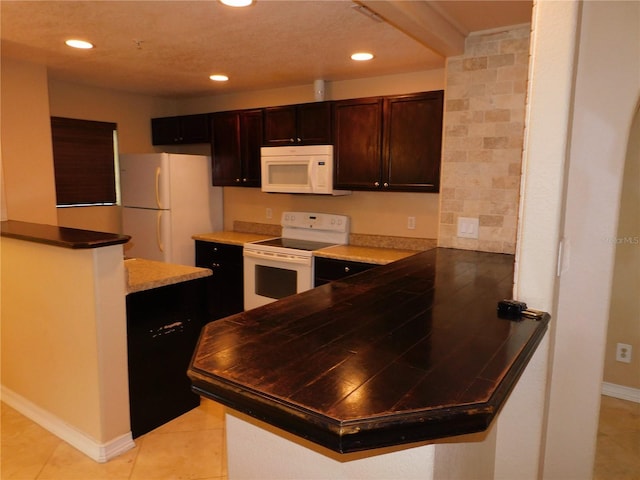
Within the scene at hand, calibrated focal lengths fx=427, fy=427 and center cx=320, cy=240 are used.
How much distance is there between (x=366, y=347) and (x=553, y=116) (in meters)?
0.96

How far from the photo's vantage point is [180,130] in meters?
4.77

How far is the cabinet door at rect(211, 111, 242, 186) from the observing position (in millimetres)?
4383

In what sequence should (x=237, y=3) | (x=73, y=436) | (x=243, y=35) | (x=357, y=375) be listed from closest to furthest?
(x=357, y=375), (x=237, y=3), (x=73, y=436), (x=243, y=35)

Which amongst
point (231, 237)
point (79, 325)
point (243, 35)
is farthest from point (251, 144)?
point (79, 325)

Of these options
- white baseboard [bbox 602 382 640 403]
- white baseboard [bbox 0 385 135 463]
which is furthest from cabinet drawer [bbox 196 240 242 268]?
white baseboard [bbox 602 382 640 403]

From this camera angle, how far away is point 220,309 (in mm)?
4402

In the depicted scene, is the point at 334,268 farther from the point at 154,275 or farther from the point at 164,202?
the point at 164,202

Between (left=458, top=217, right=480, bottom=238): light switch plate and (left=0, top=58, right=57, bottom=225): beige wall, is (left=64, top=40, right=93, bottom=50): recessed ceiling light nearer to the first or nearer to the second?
(left=0, top=58, right=57, bottom=225): beige wall

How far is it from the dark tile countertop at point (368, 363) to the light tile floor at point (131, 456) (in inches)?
52.5

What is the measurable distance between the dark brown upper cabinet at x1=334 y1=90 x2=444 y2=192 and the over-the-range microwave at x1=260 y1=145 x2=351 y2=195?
0.10m

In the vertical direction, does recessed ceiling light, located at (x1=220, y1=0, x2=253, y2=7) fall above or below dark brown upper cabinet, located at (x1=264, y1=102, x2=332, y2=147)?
above

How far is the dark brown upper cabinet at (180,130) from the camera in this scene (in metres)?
4.60

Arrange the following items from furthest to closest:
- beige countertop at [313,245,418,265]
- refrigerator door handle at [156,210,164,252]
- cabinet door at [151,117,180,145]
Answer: cabinet door at [151,117,180,145] < refrigerator door handle at [156,210,164,252] < beige countertop at [313,245,418,265]

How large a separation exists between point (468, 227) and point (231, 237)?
249cm
